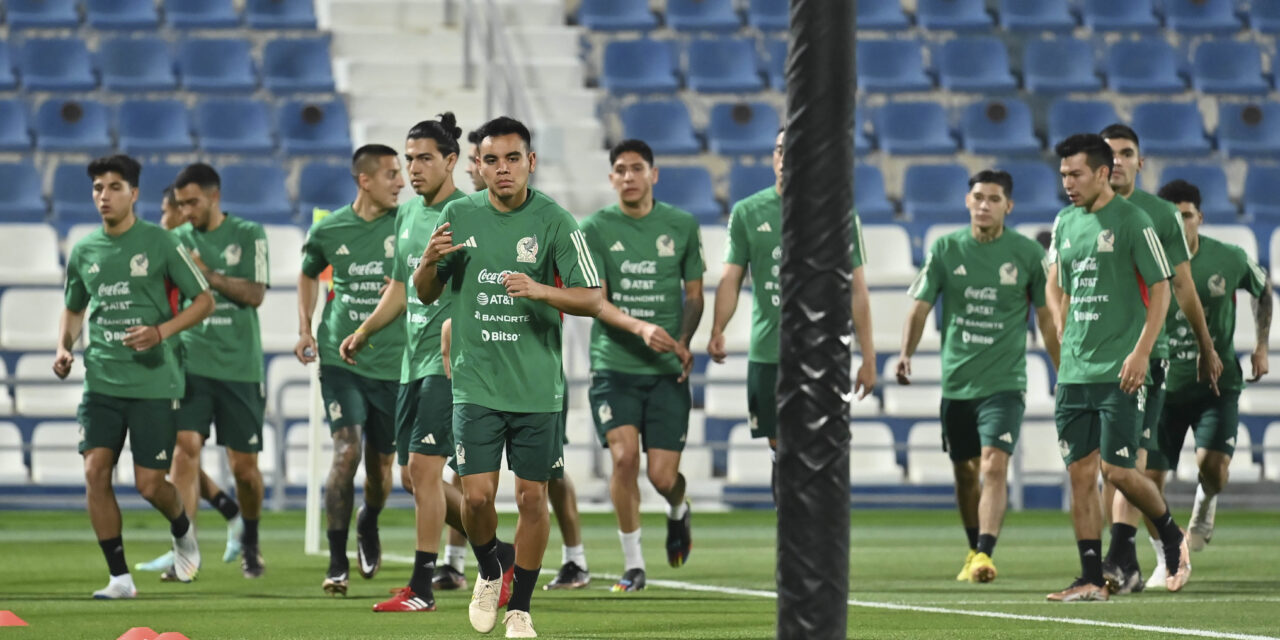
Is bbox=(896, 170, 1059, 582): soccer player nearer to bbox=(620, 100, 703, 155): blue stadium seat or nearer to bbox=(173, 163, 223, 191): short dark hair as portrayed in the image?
bbox=(173, 163, 223, 191): short dark hair

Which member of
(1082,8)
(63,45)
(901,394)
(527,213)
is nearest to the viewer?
(527,213)

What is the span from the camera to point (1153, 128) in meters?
21.5

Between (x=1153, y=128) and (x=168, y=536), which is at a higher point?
(x=1153, y=128)

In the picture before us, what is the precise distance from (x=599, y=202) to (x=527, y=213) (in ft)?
39.5

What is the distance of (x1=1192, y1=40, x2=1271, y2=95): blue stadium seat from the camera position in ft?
71.7

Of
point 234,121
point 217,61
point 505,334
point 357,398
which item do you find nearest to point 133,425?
point 357,398

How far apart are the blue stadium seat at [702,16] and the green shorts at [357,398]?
12.4m

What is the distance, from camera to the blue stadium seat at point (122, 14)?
70.8 ft

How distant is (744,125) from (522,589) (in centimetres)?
1395

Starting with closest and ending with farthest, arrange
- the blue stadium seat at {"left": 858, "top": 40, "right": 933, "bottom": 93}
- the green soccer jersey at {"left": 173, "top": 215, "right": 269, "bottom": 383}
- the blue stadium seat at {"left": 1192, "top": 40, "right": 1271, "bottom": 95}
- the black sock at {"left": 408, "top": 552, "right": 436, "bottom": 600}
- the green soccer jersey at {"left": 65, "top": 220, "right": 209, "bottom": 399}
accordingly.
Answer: the black sock at {"left": 408, "top": 552, "right": 436, "bottom": 600}
the green soccer jersey at {"left": 65, "top": 220, "right": 209, "bottom": 399}
the green soccer jersey at {"left": 173, "top": 215, "right": 269, "bottom": 383}
the blue stadium seat at {"left": 858, "top": 40, "right": 933, "bottom": 93}
the blue stadium seat at {"left": 1192, "top": 40, "right": 1271, "bottom": 95}

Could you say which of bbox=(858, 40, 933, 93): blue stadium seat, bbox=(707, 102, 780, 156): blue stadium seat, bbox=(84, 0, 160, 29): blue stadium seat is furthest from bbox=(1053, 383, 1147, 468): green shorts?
bbox=(84, 0, 160, 29): blue stadium seat

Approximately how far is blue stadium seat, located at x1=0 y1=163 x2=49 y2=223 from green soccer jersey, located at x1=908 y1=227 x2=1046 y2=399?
1185 cm

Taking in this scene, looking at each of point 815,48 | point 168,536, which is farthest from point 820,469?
point 168,536

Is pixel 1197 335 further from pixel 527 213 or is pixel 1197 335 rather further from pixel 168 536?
pixel 168 536
